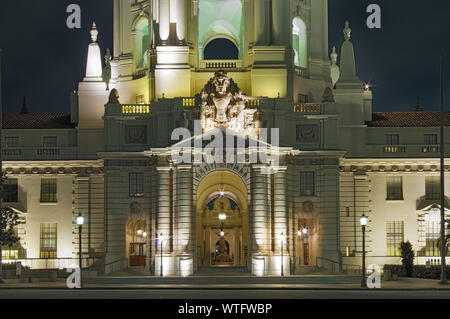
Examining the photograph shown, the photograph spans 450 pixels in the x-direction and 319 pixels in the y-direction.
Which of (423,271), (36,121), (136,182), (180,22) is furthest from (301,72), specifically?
(36,121)

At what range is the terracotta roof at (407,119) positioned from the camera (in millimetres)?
87000

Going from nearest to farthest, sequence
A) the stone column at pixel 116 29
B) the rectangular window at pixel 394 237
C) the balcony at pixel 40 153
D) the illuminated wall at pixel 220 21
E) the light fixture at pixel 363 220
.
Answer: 1. the light fixture at pixel 363 220
2. the rectangular window at pixel 394 237
3. the balcony at pixel 40 153
4. the illuminated wall at pixel 220 21
5. the stone column at pixel 116 29

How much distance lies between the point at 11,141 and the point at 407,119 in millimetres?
33392

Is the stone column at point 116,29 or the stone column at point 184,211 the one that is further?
the stone column at point 116,29

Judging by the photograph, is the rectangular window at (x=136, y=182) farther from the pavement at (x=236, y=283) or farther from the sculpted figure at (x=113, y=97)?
the pavement at (x=236, y=283)

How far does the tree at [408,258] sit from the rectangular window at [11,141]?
33.1m

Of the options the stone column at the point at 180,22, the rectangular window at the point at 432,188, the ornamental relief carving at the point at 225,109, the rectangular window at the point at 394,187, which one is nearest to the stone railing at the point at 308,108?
the ornamental relief carving at the point at 225,109

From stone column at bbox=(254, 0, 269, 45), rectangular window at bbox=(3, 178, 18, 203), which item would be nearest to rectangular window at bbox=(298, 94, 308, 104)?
stone column at bbox=(254, 0, 269, 45)

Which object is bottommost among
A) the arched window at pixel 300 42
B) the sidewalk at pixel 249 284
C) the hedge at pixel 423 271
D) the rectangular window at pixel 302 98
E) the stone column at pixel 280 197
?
the sidewalk at pixel 249 284

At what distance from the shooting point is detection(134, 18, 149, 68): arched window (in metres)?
87.4

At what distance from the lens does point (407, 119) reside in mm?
87625

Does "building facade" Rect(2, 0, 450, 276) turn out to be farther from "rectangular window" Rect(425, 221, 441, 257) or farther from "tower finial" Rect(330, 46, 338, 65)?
"tower finial" Rect(330, 46, 338, 65)

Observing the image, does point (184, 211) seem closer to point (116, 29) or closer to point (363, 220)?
point (363, 220)

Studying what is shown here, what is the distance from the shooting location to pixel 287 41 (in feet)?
273
